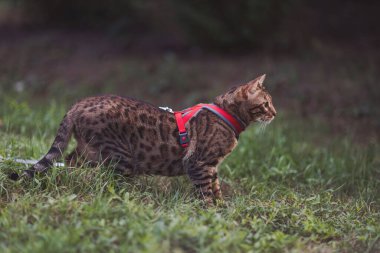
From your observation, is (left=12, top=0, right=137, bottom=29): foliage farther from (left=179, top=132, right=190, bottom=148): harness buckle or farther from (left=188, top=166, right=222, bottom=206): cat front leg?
(left=188, top=166, right=222, bottom=206): cat front leg

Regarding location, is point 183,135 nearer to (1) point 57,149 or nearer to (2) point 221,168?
(1) point 57,149

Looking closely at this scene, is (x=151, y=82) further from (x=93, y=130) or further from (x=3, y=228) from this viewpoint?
(x=3, y=228)

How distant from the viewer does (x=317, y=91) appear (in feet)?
32.8

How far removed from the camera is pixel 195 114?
5.29 meters

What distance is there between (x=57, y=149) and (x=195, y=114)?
1.31 metres

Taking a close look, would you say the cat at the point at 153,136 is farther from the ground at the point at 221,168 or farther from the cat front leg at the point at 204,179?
the ground at the point at 221,168

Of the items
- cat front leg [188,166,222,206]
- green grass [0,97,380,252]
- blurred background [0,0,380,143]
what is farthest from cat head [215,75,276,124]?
blurred background [0,0,380,143]

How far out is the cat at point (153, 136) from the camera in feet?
16.1

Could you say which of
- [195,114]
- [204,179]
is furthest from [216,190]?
[195,114]

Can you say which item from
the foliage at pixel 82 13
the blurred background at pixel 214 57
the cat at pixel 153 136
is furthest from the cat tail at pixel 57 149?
the foliage at pixel 82 13

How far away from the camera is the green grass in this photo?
153 inches

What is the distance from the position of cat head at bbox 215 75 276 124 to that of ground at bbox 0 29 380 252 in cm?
79

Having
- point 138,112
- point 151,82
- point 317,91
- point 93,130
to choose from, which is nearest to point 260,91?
point 138,112

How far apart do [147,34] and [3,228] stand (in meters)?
9.56
